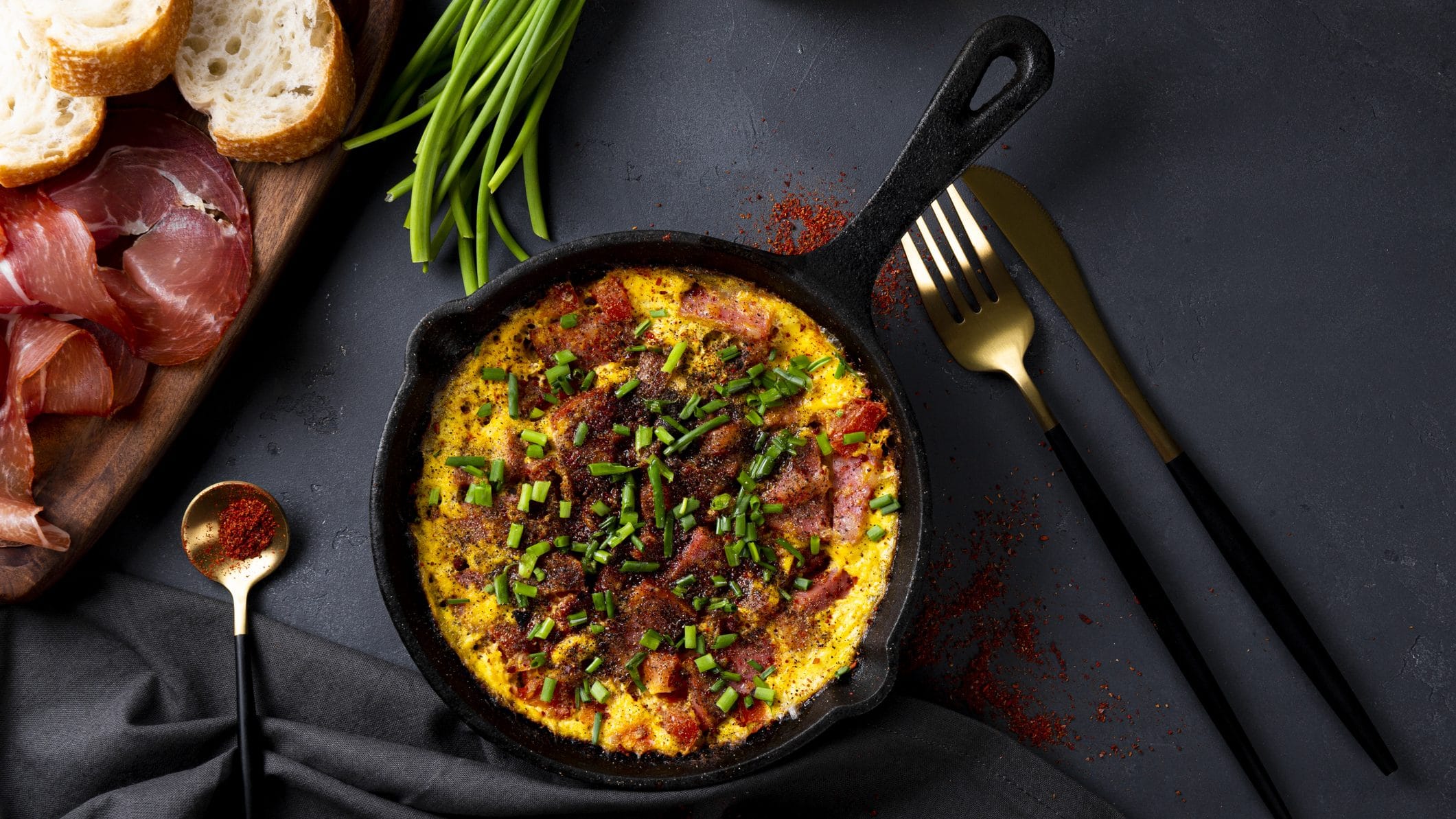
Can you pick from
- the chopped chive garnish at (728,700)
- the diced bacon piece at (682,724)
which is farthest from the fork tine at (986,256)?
the diced bacon piece at (682,724)

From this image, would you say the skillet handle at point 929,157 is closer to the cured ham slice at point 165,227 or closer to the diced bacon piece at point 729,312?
the diced bacon piece at point 729,312

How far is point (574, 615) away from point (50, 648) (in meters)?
1.81

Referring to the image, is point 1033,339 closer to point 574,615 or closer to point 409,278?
point 574,615

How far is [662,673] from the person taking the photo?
2.70m

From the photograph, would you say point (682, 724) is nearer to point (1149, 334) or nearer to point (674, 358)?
point (674, 358)

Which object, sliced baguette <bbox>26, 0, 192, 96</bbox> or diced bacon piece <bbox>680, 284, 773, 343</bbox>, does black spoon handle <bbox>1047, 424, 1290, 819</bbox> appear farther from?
sliced baguette <bbox>26, 0, 192, 96</bbox>

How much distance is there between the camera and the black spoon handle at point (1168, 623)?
2.89 m

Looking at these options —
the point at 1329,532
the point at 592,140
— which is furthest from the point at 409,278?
the point at 1329,532

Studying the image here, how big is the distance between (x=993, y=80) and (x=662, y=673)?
2193mm

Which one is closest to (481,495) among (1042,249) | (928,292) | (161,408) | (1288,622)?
(161,408)

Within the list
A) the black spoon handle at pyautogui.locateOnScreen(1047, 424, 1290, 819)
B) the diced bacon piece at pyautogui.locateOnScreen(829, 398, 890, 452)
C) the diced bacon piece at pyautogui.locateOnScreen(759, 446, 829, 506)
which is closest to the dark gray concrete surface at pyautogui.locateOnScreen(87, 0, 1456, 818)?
the black spoon handle at pyautogui.locateOnScreen(1047, 424, 1290, 819)

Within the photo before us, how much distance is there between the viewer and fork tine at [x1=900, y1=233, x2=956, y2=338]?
3018mm

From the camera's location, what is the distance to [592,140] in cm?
319

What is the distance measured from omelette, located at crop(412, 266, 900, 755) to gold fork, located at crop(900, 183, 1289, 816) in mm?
490
